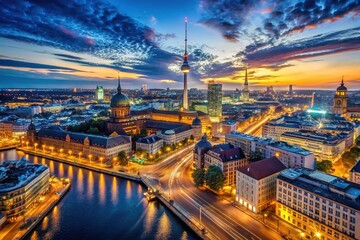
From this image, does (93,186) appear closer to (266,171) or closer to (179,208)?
(179,208)

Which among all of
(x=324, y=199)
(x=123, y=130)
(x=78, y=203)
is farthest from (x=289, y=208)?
(x=123, y=130)

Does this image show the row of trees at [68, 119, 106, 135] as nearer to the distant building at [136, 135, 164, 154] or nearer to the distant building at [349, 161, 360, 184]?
the distant building at [136, 135, 164, 154]

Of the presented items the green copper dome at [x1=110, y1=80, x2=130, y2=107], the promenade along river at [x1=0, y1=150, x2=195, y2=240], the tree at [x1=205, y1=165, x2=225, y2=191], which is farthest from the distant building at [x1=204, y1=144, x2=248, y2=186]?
the green copper dome at [x1=110, y1=80, x2=130, y2=107]

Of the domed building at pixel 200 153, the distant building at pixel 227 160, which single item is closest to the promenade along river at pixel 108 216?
the domed building at pixel 200 153

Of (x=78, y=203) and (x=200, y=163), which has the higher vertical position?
(x=200, y=163)

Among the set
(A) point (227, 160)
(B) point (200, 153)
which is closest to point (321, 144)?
(A) point (227, 160)

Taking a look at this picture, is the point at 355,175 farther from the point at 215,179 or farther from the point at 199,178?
the point at 199,178
